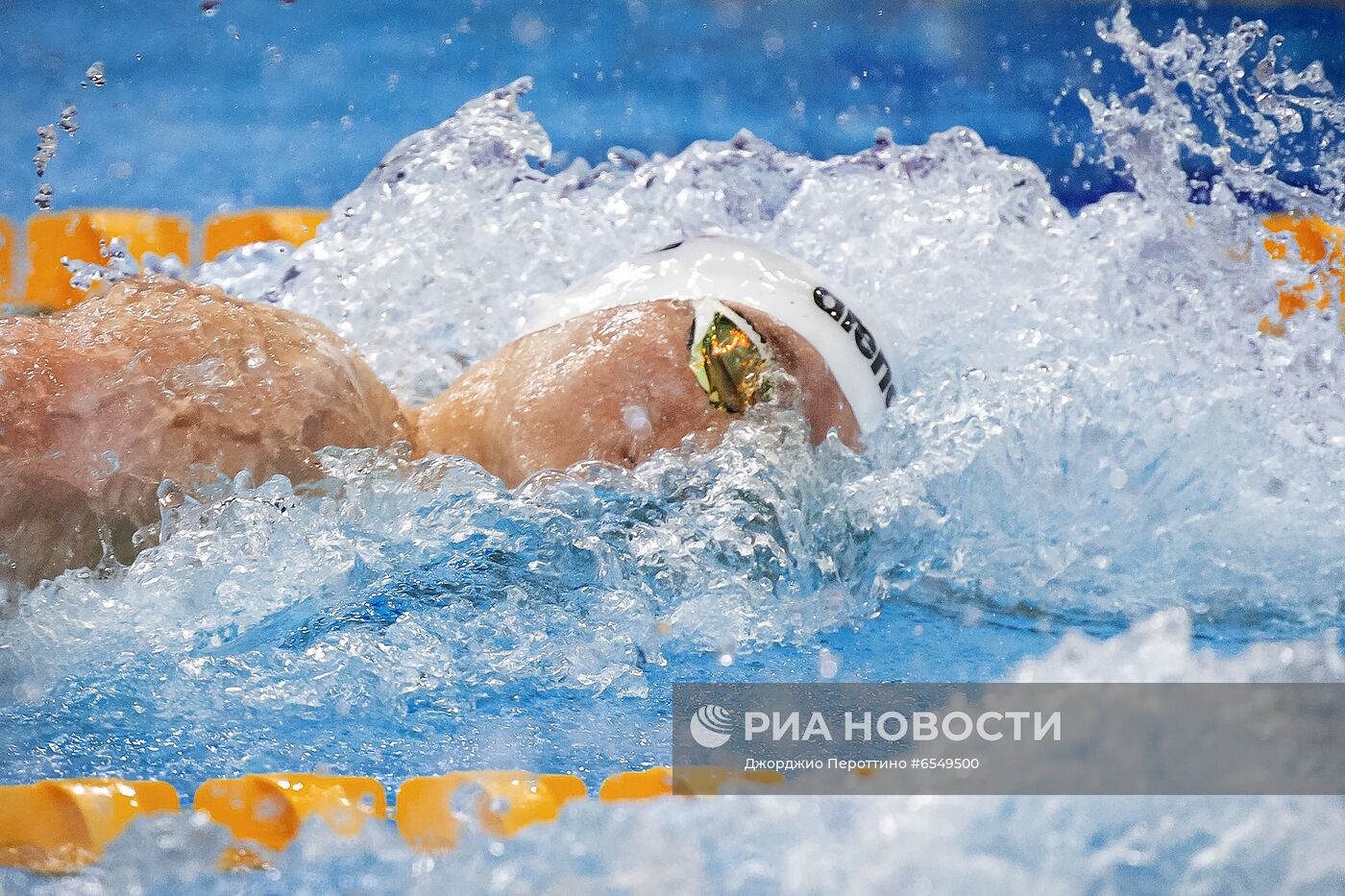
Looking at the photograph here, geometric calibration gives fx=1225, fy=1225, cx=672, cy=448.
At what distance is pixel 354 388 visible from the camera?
1.18m

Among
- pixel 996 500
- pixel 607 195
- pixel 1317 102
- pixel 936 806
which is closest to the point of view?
pixel 936 806

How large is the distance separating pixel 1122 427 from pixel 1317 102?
1037 millimetres

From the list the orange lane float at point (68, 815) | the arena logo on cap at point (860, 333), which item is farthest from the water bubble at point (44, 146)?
the orange lane float at point (68, 815)

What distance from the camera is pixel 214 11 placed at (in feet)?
11.9

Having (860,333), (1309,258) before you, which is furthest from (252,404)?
(1309,258)

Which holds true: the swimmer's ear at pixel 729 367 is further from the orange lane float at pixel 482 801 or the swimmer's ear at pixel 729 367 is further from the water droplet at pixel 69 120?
the water droplet at pixel 69 120

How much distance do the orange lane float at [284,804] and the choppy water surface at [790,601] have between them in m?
0.02

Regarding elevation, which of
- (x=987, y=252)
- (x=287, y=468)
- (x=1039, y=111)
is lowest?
(x=287, y=468)

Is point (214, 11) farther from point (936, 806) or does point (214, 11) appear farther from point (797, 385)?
point (936, 806)

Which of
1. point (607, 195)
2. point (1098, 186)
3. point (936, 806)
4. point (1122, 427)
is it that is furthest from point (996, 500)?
point (1098, 186)

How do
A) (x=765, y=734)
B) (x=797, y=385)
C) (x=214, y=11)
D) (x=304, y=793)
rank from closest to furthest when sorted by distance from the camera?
(x=304, y=793)
(x=765, y=734)
(x=797, y=385)
(x=214, y=11)

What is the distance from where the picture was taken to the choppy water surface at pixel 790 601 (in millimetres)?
798

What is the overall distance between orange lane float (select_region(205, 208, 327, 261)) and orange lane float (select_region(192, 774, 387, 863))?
241cm

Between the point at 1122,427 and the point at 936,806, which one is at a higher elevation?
the point at 1122,427
